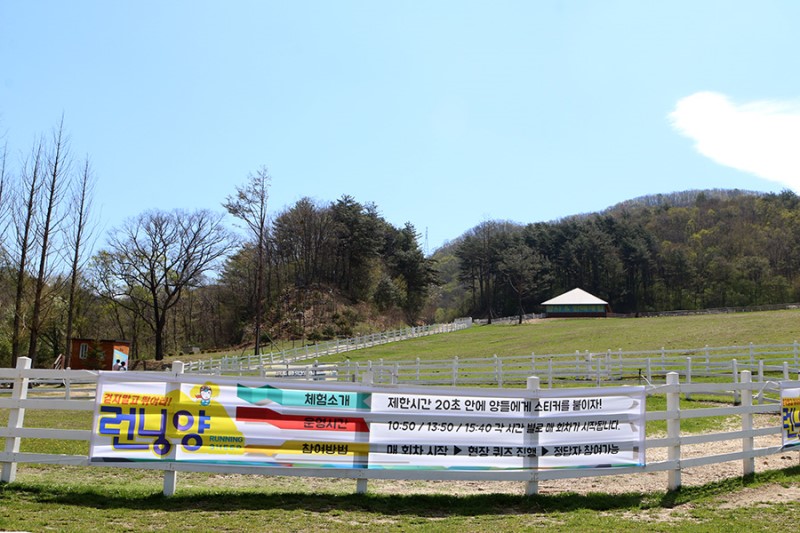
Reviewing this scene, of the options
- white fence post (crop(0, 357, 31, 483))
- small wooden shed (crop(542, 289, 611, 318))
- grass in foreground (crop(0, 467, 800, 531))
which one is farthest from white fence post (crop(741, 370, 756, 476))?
small wooden shed (crop(542, 289, 611, 318))


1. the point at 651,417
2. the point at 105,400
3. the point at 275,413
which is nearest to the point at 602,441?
the point at 651,417

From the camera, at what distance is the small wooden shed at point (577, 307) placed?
8744 cm

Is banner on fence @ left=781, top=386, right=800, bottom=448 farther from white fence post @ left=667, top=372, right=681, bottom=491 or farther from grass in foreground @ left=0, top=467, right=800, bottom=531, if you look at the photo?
white fence post @ left=667, top=372, right=681, bottom=491

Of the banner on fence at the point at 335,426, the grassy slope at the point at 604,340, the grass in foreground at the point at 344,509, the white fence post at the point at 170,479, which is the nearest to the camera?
the grass in foreground at the point at 344,509

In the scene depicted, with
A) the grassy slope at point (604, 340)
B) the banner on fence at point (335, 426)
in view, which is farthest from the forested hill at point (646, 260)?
the banner on fence at point (335, 426)

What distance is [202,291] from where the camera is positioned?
80.8 metres

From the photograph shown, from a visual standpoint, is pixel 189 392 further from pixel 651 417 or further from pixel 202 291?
pixel 202 291

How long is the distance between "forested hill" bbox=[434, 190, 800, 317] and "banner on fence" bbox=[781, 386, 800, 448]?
87362 mm

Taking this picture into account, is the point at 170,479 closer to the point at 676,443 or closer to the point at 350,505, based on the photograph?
the point at 350,505

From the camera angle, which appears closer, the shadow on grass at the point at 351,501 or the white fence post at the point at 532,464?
the shadow on grass at the point at 351,501

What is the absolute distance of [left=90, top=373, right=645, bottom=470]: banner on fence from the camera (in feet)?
24.0

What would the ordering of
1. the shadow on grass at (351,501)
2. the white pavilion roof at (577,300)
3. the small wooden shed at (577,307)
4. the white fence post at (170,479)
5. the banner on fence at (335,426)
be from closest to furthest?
the shadow on grass at (351,501)
the white fence post at (170,479)
the banner on fence at (335,426)
the small wooden shed at (577,307)
the white pavilion roof at (577,300)

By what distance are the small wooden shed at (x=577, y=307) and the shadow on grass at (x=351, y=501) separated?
82973mm

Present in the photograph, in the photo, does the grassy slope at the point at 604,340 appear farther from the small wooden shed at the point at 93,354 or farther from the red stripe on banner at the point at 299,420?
the red stripe on banner at the point at 299,420
